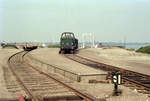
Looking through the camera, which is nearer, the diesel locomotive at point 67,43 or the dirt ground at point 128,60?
the dirt ground at point 128,60

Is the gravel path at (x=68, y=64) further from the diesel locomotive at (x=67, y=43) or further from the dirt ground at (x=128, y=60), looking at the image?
the diesel locomotive at (x=67, y=43)

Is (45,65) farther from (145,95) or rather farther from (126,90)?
(145,95)

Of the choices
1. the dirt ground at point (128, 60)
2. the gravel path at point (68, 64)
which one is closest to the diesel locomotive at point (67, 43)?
the dirt ground at point (128, 60)

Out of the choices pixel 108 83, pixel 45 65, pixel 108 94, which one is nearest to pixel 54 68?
pixel 45 65

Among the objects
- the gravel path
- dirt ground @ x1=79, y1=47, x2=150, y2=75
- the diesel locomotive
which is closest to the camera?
the gravel path

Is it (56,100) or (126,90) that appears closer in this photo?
(56,100)

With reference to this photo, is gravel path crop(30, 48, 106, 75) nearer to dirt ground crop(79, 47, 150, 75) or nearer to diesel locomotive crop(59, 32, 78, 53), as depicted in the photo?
dirt ground crop(79, 47, 150, 75)

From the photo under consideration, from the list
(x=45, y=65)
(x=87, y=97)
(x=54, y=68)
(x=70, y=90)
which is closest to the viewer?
(x=87, y=97)

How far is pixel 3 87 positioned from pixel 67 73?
14.3 feet

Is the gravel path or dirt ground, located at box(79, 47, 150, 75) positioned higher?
the gravel path

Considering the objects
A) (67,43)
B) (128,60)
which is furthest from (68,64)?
(67,43)

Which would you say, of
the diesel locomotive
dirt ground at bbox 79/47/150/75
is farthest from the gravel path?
the diesel locomotive

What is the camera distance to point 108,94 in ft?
31.8

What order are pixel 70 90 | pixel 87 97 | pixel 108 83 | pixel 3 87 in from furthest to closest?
pixel 108 83 < pixel 3 87 < pixel 70 90 < pixel 87 97
